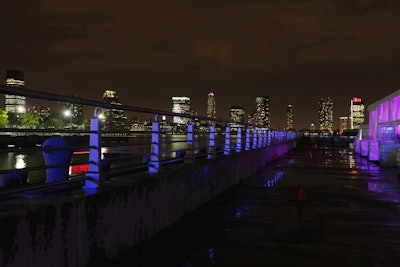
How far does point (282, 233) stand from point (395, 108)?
2234 centimetres

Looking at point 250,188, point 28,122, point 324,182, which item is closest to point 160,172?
point 250,188

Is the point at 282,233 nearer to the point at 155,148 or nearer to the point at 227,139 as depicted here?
the point at 155,148

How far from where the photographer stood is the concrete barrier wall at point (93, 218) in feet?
14.2

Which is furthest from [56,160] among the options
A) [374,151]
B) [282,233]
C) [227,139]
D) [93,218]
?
[374,151]

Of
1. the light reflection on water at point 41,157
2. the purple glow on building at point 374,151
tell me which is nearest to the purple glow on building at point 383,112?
the purple glow on building at point 374,151

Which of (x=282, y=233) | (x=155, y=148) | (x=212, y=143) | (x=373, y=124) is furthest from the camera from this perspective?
(x=373, y=124)

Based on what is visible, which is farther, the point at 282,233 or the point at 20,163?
the point at 20,163

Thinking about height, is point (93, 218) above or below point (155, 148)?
below

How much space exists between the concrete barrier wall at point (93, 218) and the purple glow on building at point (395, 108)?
20.3 metres

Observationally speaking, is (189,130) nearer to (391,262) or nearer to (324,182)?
(391,262)

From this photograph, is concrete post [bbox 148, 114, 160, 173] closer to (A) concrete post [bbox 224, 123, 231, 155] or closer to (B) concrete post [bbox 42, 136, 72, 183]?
(B) concrete post [bbox 42, 136, 72, 183]

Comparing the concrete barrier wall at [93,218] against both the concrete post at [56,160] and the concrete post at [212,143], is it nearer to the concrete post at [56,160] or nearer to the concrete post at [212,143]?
the concrete post at [56,160]

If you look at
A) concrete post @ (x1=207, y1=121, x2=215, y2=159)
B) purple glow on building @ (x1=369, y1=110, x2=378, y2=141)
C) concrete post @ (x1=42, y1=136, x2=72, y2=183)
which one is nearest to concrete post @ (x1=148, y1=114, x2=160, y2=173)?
concrete post @ (x1=42, y1=136, x2=72, y2=183)

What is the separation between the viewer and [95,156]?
610 centimetres
